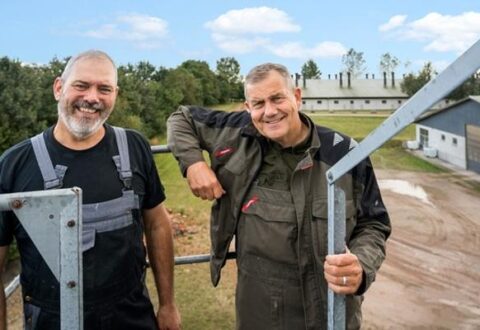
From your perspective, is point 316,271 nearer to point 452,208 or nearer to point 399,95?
point 452,208

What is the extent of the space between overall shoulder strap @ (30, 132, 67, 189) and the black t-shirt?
2cm

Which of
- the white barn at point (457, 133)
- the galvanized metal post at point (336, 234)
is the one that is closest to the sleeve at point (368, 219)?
the galvanized metal post at point (336, 234)

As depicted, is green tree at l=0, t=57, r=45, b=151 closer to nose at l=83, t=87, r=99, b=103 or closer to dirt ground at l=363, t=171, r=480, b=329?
dirt ground at l=363, t=171, r=480, b=329

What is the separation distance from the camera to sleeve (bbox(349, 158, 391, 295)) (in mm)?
1866

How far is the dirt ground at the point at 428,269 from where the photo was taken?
7.44 meters

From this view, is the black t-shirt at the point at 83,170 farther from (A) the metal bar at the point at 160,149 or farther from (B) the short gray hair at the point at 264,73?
(B) the short gray hair at the point at 264,73

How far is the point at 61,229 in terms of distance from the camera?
4.05 ft

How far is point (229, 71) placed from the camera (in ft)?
212

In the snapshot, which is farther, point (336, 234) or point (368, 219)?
point (368, 219)

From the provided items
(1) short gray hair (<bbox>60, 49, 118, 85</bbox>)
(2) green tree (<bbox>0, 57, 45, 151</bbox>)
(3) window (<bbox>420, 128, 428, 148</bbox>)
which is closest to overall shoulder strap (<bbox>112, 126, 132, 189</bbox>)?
(1) short gray hair (<bbox>60, 49, 118, 85</bbox>)

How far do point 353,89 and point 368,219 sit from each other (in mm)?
55065

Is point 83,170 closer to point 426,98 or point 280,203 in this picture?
point 280,203

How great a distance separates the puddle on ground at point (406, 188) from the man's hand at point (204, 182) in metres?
14.0

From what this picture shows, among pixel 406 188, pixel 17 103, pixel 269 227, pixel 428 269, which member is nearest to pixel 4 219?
pixel 269 227
